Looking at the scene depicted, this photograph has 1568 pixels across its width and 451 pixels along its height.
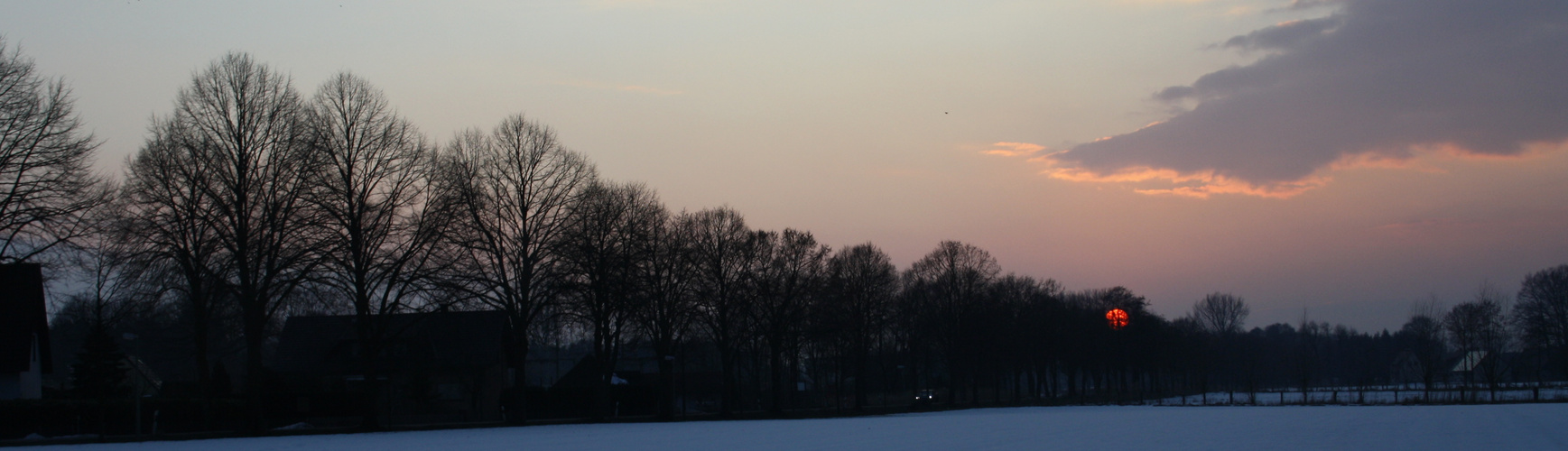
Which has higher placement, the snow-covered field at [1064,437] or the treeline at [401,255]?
the treeline at [401,255]

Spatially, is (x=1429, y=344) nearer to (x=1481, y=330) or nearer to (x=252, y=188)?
(x=1481, y=330)

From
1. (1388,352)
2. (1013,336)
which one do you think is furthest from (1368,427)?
(1388,352)

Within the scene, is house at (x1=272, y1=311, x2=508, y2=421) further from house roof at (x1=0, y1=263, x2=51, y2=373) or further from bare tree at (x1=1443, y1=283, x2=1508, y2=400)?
bare tree at (x1=1443, y1=283, x2=1508, y2=400)

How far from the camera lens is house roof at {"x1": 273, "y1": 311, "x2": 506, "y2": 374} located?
5656 cm

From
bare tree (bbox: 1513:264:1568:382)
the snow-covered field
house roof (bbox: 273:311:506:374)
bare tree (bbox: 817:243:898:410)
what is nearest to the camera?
the snow-covered field

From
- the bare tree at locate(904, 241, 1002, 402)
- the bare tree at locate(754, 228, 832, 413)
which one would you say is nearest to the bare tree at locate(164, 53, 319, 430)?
the bare tree at locate(754, 228, 832, 413)

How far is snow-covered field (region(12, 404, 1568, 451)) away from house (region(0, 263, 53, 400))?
12.6 meters

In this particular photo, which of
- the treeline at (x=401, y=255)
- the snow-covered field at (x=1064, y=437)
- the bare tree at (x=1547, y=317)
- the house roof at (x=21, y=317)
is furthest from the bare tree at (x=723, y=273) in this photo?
the bare tree at (x=1547, y=317)

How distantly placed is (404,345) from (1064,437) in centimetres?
4206

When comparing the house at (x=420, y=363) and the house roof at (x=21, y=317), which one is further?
the house at (x=420, y=363)

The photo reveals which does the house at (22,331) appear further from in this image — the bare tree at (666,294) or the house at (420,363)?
the bare tree at (666,294)

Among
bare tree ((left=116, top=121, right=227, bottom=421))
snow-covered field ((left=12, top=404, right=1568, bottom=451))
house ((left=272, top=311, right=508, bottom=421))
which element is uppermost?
bare tree ((left=116, top=121, right=227, bottom=421))

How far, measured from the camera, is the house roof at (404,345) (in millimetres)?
56562

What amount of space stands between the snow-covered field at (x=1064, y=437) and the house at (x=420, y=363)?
1746 cm
